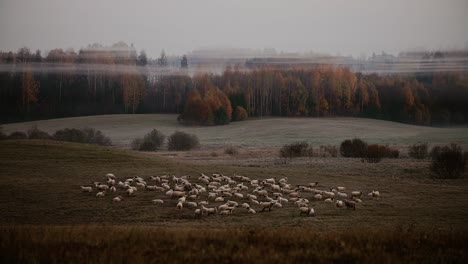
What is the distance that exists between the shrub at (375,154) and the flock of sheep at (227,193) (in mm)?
20282

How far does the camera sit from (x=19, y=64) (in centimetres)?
12900

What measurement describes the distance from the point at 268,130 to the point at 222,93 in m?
27.0

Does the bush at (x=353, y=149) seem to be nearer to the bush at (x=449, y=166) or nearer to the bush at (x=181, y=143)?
the bush at (x=449, y=166)

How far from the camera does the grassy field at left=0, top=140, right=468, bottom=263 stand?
10.8m

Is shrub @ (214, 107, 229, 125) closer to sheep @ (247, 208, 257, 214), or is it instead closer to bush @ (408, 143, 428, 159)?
bush @ (408, 143, 428, 159)

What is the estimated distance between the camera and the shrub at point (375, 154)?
4866 centimetres

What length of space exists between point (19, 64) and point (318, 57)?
96.6 meters

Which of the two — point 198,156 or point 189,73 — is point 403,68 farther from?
point 198,156

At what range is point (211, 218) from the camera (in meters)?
20.7

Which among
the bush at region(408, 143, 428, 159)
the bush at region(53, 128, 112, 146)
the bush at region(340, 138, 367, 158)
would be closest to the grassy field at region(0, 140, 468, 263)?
the bush at region(340, 138, 367, 158)

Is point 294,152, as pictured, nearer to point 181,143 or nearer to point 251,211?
point 181,143

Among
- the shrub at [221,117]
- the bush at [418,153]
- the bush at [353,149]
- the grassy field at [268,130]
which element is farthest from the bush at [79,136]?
the bush at [418,153]

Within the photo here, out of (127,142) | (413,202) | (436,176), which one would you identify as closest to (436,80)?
(127,142)

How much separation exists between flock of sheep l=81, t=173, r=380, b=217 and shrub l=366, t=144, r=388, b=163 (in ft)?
66.5
